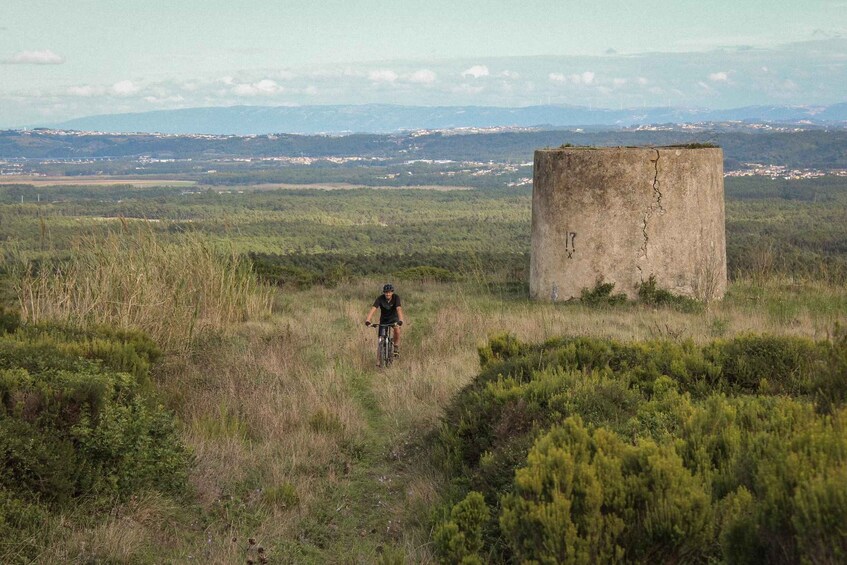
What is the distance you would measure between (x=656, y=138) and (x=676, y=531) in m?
108

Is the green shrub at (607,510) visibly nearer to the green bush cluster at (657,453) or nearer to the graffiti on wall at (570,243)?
the green bush cluster at (657,453)

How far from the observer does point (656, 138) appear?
10556cm

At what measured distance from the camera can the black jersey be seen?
28.7 feet

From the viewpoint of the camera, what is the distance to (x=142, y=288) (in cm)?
847

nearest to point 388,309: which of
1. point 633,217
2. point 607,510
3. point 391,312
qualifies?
point 391,312

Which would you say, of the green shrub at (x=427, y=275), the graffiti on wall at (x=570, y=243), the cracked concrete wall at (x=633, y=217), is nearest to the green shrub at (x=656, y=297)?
the cracked concrete wall at (x=633, y=217)

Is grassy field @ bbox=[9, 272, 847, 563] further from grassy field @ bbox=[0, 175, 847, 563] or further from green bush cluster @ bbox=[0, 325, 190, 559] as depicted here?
green bush cluster @ bbox=[0, 325, 190, 559]

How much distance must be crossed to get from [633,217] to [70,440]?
297 inches

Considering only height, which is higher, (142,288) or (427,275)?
(142,288)

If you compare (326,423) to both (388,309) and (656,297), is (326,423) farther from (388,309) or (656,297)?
(656,297)

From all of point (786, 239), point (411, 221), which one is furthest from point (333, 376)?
point (411, 221)

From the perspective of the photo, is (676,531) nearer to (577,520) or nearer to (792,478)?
(577,520)

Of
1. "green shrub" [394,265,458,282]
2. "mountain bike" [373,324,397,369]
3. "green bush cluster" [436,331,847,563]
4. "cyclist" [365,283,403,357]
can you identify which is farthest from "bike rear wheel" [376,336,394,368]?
"green shrub" [394,265,458,282]

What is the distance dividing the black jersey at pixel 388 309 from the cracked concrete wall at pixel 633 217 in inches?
115
